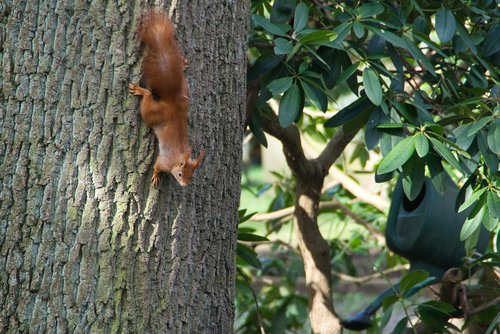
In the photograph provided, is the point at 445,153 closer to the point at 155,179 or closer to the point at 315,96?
the point at 315,96

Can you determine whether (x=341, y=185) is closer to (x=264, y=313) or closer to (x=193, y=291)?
(x=264, y=313)

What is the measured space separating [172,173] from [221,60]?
324 mm

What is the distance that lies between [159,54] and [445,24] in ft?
3.42

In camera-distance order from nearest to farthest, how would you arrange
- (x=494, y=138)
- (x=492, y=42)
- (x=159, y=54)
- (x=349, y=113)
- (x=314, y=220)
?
(x=159, y=54) → (x=494, y=138) → (x=349, y=113) → (x=492, y=42) → (x=314, y=220)

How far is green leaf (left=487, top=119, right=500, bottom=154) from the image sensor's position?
2010 millimetres

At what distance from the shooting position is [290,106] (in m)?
2.06

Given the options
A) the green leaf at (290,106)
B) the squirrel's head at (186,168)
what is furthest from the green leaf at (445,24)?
the squirrel's head at (186,168)

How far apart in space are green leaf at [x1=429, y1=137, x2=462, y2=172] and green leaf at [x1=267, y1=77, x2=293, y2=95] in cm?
40

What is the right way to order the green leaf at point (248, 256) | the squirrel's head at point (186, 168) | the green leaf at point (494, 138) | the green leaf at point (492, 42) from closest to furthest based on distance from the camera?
the squirrel's head at point (186, 168)
the green leaf at point (494, 138)
the green leaf at point (492, 42)
the green leaf at point (248, 256)

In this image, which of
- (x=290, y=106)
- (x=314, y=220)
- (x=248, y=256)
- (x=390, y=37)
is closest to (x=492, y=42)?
(x=390, y=37)

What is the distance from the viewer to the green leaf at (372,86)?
6.53 feet

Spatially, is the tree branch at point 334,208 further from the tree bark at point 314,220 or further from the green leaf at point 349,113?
the green leaf at point 349,113

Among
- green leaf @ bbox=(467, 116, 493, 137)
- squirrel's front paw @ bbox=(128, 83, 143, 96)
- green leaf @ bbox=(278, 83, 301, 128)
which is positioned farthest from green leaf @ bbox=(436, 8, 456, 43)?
squirrel's front paw @ bbox=(128, 83, 143, 96)

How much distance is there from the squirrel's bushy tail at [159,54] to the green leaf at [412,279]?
119cm
